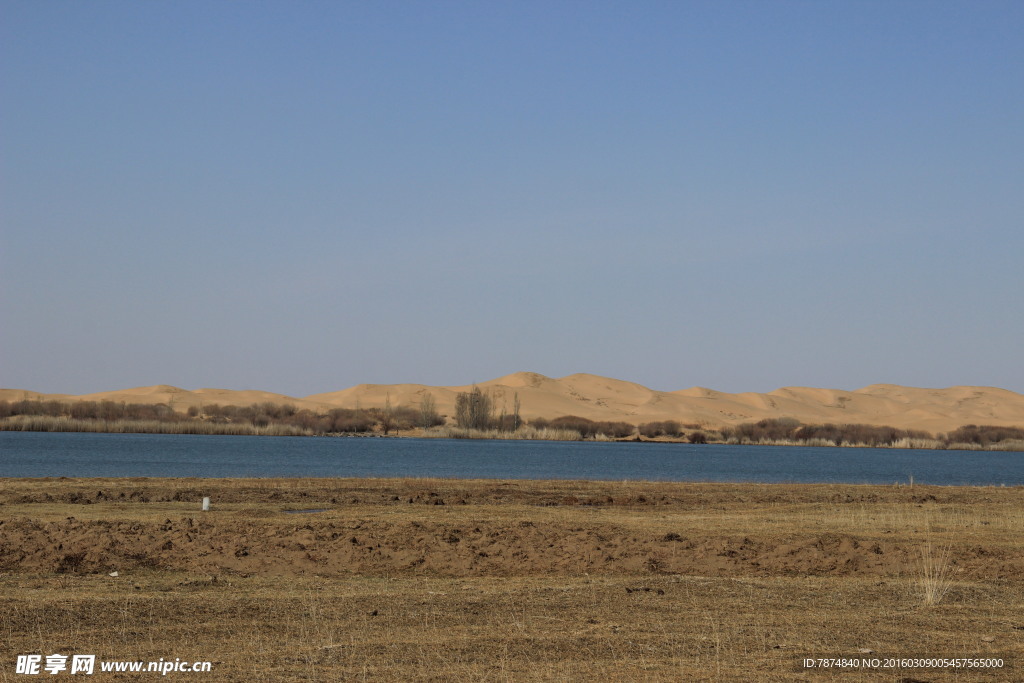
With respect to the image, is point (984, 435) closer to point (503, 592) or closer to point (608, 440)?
point (608, 440)

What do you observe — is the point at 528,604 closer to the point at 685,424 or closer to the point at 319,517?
the point at 319,517

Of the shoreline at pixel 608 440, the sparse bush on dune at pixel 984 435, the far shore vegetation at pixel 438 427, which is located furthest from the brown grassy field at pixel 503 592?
the sparse bush on dune at pixel 984 435

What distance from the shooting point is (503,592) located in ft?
51.9

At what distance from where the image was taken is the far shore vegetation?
454ft

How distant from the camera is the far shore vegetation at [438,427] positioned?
13838cm

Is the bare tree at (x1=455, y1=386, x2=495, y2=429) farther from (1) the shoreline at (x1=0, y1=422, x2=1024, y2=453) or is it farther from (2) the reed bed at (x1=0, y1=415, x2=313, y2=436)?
(2) the reed bed at (x1=0, y1=415, x2=313, y2=436)

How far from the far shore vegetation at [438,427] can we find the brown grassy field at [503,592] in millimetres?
113776

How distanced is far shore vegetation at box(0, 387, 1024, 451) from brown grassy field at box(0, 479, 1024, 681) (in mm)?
113776

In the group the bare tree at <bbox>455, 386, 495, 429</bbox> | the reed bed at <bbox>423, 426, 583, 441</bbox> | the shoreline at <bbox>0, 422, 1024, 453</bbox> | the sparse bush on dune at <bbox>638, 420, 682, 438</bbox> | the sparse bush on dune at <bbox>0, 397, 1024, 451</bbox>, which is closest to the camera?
the shoreline at <bbox>0, 422, 1024, 453</bbox>

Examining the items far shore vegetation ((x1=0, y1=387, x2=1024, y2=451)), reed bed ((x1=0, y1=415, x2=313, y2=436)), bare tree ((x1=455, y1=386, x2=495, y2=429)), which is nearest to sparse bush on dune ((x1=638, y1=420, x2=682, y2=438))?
far shore vegetation ((x1=0, y1=387, x2=1024, y2=451))

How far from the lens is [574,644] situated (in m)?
11.7

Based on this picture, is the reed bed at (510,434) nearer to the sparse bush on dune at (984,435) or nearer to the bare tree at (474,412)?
the bare tree at (474,412)

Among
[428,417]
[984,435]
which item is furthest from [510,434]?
[984,435]

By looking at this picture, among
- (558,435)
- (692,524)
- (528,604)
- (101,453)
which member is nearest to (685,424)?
(558,435)
